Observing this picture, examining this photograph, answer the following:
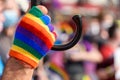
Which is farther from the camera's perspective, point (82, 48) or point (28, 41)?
point (82, 48)

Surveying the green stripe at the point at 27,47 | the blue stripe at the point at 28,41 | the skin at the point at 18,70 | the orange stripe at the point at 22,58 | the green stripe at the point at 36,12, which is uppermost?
the green stripe at the point at 36,12

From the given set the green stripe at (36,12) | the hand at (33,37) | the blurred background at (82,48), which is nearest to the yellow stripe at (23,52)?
the hand at (33,37)

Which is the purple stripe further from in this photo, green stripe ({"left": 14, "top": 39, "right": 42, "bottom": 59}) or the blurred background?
the blurred background

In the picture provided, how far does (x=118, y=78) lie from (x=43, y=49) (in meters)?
2.93

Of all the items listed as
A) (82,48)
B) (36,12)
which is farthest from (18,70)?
(82,48)

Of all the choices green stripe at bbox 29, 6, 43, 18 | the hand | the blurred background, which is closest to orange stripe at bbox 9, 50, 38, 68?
the hand

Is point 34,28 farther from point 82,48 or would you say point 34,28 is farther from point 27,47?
point 82,48

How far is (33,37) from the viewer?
1.14 meters

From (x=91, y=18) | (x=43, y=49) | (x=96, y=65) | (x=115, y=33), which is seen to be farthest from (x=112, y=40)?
(x=43, y=49)

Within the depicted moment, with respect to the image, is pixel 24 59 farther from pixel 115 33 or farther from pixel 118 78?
pixel 115 33

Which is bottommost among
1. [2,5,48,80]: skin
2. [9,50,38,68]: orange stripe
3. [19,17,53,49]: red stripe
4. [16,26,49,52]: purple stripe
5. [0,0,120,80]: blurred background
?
[0,0,120,80]: blurred background

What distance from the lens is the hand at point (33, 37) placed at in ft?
3.72

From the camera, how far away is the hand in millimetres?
1135

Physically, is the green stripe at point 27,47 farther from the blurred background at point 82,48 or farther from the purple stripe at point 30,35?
the blurred background at point 82,48
